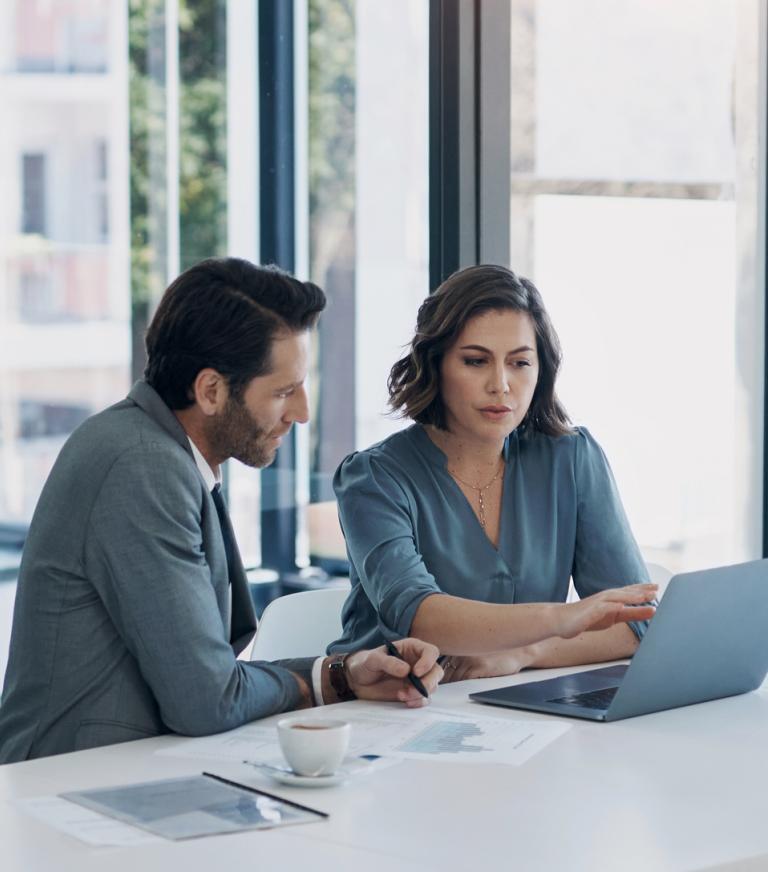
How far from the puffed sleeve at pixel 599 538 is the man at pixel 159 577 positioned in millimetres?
633

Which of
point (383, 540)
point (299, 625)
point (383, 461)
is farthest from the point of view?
point (299, 625)

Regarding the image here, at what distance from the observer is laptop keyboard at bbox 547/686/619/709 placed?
2043 millimetres

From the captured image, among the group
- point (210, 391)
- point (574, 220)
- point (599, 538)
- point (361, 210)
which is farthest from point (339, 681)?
point (361, 210)

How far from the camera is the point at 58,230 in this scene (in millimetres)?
4059

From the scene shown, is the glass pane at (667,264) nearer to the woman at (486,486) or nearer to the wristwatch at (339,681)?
the woman at (486,486)

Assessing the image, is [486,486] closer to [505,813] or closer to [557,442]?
[557,442]

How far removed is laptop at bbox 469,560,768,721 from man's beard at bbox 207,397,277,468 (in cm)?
53

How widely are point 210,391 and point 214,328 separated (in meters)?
0.10

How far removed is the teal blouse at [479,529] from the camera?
8.00 ft

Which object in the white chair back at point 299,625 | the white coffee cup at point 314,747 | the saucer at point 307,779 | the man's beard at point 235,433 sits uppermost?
the man's beard at point 235,433

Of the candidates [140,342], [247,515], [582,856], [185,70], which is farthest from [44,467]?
[582,856]

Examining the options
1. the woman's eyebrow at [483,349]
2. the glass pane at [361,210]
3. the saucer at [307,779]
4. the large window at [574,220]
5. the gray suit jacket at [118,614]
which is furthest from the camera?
the glass pane at [361,210]

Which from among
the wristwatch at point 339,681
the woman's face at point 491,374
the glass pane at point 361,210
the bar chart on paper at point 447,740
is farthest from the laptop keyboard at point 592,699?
the glass pane at point 361,210

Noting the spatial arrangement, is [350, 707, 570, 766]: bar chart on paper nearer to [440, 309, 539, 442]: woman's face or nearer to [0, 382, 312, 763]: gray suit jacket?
[0, 382, 312, 763]: gray suit jacket
